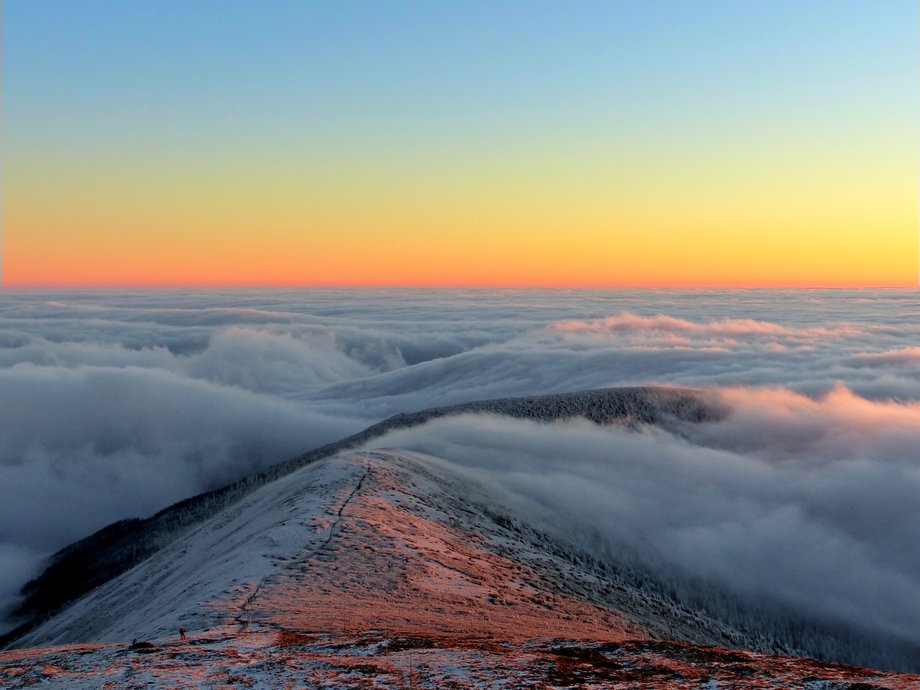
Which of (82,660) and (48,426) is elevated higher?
(82,660)

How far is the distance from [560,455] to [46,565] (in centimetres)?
3521

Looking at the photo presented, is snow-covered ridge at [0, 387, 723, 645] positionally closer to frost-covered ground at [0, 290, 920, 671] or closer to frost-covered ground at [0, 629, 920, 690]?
frost-covered ground at [0, 290, 920, 671]

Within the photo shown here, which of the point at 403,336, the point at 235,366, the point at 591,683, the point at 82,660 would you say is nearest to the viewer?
the point at 591,683

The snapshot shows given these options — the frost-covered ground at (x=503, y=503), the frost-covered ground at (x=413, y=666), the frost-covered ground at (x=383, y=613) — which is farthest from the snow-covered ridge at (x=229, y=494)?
the frost-covered ground at (x=413, y=666)

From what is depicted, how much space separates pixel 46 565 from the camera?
49.3 m

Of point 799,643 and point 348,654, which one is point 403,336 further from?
point 348,654

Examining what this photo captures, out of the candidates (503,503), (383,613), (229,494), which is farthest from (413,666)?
(229,494)

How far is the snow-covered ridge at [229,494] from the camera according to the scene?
3925cm

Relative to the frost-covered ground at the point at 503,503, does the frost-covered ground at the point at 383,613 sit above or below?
above

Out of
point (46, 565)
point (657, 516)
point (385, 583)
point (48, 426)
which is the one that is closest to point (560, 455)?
point (657, 516)

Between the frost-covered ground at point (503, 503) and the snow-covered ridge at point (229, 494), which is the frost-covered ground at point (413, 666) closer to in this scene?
the frost-covered ground at point (503, 503)

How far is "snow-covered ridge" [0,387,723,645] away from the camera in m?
39.2

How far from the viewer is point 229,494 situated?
45.9m

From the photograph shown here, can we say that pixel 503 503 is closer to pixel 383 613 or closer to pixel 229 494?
pixel 383 613
